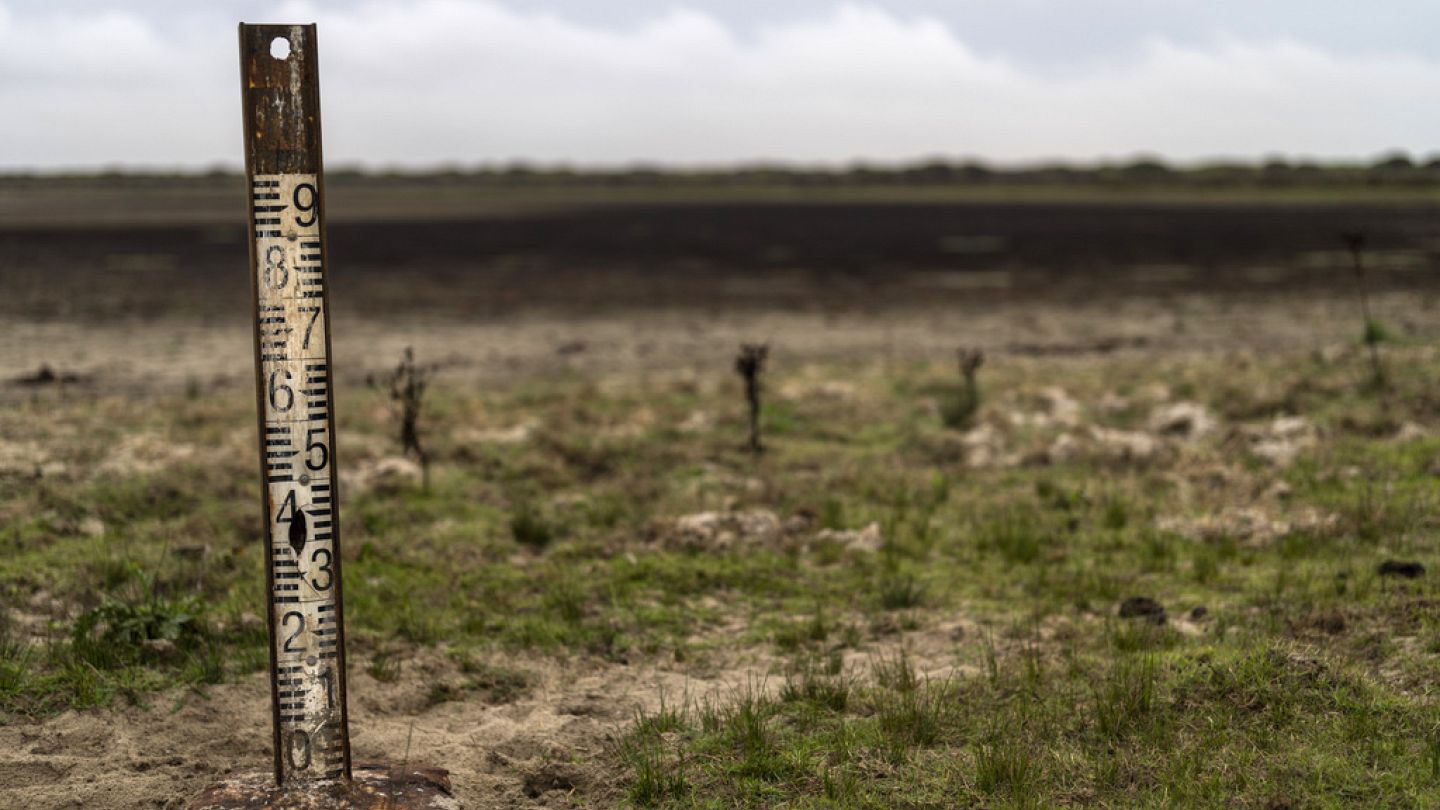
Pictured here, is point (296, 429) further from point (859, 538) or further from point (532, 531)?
point (859, 538)

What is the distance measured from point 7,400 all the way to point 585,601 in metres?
7.58

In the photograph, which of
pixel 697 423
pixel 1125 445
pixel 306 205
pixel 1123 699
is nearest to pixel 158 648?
pixel 306 205

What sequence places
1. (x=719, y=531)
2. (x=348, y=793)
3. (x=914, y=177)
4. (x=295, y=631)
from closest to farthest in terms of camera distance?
(x=295, y=631)
(x=348, y=793)
(x=719, y=531)
(x=914, y=177)

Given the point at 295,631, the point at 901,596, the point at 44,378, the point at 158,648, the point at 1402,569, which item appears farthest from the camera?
the point at 44,378

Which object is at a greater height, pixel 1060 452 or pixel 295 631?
pixel 295 631

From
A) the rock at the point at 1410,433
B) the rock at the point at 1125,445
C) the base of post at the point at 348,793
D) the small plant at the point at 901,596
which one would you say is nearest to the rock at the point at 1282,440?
the rock at the point at 1410,433

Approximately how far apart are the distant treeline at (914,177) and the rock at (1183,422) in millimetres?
77058

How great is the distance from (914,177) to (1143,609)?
5213 inches

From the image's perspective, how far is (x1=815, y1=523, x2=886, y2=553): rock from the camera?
22.7 ft

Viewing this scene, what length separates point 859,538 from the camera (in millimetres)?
7027

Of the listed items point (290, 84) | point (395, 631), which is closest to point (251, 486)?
point (395, 631)

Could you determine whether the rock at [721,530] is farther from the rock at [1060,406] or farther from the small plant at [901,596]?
the rock at [1060,406]

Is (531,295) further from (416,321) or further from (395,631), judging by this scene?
(395,631)

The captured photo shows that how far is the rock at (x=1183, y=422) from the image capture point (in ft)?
31.4
